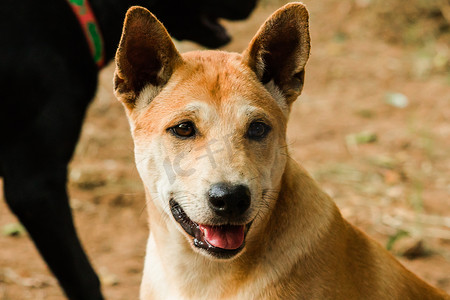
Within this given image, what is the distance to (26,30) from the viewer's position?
3701 mm

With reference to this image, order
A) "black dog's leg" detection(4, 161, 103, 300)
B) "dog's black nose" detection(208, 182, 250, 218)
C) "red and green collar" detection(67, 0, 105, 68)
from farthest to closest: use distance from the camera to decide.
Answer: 1. "red and green collar" detection(67, 0, 105, 68)
2. "black dog's leg" detection(4, 161, 103, 300)
3. "dog's black nose" detection(208, 182, 250, 218)

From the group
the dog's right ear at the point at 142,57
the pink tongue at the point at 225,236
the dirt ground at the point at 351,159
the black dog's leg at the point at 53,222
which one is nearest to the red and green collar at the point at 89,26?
the black dog's leg at the point at 53,222

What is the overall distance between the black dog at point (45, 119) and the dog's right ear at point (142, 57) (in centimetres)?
97

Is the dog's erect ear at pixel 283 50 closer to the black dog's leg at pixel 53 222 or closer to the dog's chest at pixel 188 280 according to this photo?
the dog's chest at pixel 188 280

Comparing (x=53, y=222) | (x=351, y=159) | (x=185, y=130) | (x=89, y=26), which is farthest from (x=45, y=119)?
(x=351, y=159)

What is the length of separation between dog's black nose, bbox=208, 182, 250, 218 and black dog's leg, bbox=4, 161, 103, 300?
1567mm

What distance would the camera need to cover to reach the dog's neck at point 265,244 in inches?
105

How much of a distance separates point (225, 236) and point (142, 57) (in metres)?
0.95

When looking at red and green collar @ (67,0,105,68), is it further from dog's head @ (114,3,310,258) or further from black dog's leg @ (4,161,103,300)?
dog's head @ (114,3,310,258)

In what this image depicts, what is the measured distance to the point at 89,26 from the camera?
394 centimetres

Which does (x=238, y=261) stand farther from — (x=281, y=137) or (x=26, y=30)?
(x=26, y=30)

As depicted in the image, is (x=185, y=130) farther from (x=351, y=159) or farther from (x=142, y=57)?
(x=351, y=159)

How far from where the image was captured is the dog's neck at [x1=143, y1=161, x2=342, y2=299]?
2.66 m

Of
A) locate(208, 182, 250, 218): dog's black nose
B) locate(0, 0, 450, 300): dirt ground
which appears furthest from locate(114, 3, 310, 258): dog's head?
locate(0, 0, 450, 300): dirt ground
